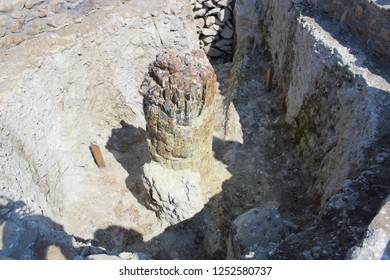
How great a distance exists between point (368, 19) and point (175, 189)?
3.48 meters

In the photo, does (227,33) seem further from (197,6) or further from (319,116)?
(319,116)

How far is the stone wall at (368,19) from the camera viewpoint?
443cm

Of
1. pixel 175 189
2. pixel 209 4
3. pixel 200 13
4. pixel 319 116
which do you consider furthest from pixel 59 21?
pixel 319 116

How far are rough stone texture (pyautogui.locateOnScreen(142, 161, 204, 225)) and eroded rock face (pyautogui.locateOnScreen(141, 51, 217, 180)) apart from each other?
24 centimetres

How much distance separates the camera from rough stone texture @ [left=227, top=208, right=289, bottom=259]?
3.60 m

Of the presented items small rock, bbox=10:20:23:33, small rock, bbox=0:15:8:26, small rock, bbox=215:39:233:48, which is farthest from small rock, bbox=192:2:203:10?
small rock, bbox=0:15:8:26

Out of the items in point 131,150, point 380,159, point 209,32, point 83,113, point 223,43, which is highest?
point 380,159

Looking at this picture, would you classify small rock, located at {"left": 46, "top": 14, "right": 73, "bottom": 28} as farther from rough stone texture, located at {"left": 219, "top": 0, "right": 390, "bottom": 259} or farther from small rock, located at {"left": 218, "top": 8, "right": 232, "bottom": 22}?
small rock, located at {"left": 218, "top": 8, "right": 232, "bottom": 22}

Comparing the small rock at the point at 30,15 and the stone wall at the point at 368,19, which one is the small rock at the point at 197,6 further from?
the small rock at the point at 30,15

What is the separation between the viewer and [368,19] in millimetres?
4672

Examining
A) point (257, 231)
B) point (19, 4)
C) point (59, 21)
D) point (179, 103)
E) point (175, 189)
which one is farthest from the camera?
point (59, 21)

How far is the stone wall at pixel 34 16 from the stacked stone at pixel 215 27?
9.29 ft
